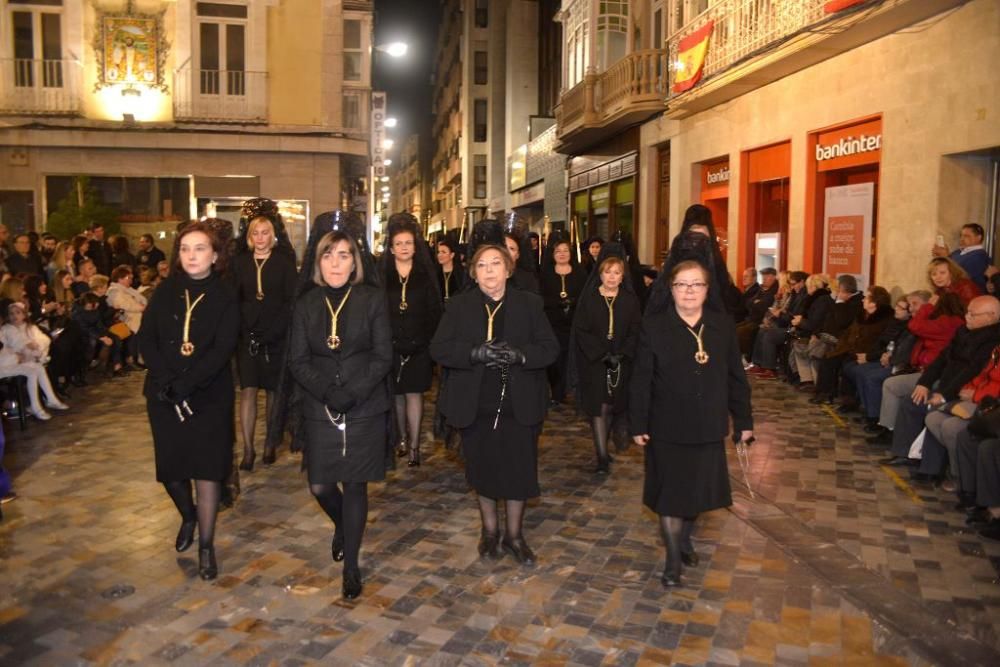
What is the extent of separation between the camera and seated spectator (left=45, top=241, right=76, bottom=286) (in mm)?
14459

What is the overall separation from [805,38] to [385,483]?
9283 mm

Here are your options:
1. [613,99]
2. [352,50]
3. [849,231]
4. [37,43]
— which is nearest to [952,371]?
[849,231]

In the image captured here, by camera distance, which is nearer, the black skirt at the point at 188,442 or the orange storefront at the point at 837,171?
the black skirt at the point at 188,442

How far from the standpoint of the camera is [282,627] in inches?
183

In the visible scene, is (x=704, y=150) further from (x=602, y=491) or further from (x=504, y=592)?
(x=504, y=592)

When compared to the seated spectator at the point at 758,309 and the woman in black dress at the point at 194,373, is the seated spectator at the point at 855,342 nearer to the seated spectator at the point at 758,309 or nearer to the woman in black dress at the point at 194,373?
the seated spectator at the point at 758,309

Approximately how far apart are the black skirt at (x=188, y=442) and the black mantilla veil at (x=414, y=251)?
288 cm

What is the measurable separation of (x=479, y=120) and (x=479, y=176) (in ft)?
11.0

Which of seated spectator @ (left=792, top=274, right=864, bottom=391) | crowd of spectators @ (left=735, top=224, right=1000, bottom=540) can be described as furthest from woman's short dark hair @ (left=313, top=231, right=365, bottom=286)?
seated spectator @ (left=792, top=274, right=864, bottom=391)

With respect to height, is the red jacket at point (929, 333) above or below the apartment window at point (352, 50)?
below

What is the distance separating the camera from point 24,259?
44.6 ft

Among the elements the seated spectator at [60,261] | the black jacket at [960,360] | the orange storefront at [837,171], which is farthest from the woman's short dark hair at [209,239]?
the orange storefront at [837,171]

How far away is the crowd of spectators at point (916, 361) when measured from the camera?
6531 mm

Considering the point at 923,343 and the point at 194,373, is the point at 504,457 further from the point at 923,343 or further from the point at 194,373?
the point at 923,343
